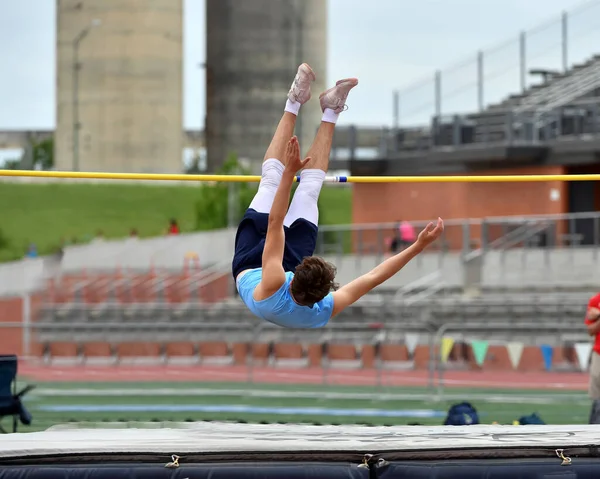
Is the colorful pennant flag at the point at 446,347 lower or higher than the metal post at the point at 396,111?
lower

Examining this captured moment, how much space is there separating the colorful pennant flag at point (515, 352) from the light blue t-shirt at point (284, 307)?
34.9 feet

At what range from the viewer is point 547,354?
1722 centimetres

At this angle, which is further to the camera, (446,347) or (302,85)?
(446,347)

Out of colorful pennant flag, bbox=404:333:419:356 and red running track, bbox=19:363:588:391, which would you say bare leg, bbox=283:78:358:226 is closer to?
red running track, bbox=19:363:588:391

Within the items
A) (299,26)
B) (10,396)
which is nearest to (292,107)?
(10,396)

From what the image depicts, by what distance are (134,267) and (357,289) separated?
23.4 metres

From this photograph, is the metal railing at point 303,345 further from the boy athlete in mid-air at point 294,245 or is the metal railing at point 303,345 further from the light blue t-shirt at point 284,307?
the light blue t-shirt at point 284,307

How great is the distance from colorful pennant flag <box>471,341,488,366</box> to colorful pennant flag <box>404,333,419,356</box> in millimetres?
1027

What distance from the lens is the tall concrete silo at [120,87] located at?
185ft

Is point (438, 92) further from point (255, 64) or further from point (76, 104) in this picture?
point (76, 104)

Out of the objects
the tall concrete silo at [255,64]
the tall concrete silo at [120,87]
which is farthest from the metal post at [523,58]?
the tall concrete silo at [120,87]

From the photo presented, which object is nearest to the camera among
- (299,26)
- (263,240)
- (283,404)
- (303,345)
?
(263,240)

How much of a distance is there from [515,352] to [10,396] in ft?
27.4

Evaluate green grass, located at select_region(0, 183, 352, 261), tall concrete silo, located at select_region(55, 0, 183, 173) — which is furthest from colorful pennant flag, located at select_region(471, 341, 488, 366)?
A: tall concrete silo, located at select_region(55, 0, 183, 173)
